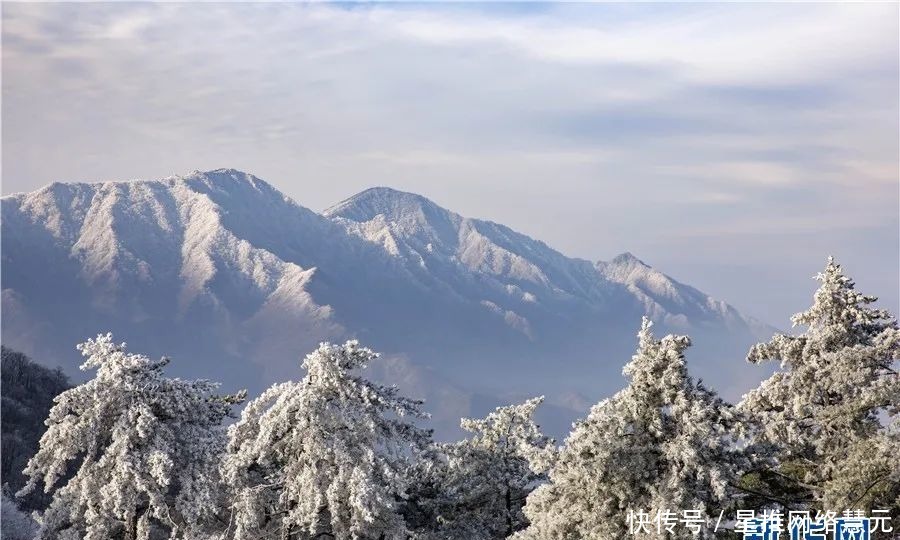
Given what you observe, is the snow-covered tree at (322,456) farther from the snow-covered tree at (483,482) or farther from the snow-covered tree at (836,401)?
the snow-covered tree at (836,401)

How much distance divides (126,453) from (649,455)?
15.1 metres

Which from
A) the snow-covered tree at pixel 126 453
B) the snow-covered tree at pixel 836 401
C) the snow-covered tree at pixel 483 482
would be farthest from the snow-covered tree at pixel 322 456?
the snow-covered tree at pixel 836 401

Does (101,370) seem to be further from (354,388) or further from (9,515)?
(9,515)

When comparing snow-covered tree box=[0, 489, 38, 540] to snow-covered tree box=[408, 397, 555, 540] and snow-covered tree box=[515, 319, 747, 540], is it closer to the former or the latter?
snow-covered tree box=[408, 397, 555, 540]

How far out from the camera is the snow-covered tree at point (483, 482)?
3522cm

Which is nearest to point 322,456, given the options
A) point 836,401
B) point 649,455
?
point 649,455

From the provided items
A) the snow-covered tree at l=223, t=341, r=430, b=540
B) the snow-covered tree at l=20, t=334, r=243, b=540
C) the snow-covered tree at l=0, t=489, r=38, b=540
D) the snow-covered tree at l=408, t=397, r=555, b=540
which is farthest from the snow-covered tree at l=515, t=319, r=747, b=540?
the snow-covered tree at l=0, t=489, r=38, b=540

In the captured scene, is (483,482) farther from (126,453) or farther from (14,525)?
(14,525)

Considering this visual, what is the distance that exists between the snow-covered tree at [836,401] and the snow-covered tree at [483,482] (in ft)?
25.8

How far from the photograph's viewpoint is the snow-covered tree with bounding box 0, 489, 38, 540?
4553cm

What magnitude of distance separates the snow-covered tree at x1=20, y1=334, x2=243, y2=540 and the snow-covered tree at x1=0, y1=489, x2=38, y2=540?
15433 millimetres

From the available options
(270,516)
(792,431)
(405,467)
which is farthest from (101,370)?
(792,431)

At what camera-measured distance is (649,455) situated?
26.4m

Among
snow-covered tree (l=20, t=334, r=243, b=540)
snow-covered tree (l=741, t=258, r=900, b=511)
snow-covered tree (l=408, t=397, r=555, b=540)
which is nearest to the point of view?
snow-covered tree (l=741, t=258, r=900, b=511)
